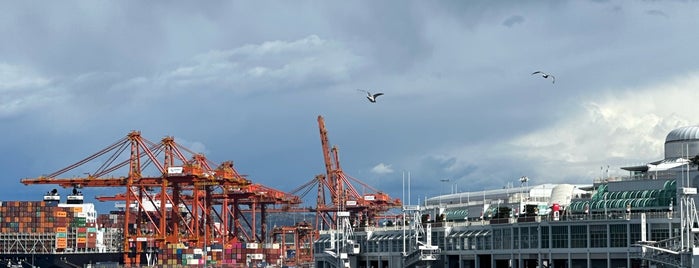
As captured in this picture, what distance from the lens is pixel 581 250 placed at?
141 metres

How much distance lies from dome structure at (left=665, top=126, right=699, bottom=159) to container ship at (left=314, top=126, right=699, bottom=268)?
0.15 m

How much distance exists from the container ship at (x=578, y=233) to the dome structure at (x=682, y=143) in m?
0.15

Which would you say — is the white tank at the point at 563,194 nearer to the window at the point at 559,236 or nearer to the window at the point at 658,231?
the window at the point at 559,236

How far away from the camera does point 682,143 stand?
545 ft

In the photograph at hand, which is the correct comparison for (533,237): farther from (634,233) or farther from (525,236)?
(634,233)

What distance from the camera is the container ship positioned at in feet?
421

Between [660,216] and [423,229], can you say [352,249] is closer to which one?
[423,229]

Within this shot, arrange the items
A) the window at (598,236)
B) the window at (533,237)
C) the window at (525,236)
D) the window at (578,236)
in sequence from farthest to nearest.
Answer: the window at (525,236)
the window at (533,237)
the window at (578,236)
the window at (598,236)

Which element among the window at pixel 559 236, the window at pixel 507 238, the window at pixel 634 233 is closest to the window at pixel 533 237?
the window at pixel 559 236

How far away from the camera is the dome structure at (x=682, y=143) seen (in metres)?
164

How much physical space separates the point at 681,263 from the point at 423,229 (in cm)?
5955

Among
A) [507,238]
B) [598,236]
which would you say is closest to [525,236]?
[507,238]

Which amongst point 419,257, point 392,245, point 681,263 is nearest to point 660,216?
point 681,263

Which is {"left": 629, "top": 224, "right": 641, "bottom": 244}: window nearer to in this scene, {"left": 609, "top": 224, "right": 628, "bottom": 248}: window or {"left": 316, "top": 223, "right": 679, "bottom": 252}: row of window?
{"left": 316, "top": 223, "right": 679, "bottom": 252}: row of window
